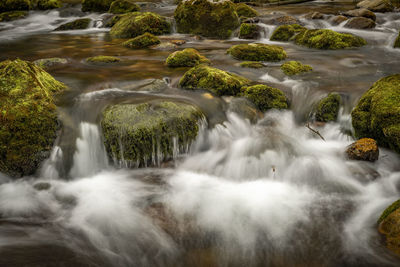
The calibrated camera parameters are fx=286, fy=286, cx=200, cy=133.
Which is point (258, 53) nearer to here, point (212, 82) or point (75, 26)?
point (212, 82)

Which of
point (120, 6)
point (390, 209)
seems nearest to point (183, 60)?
point (390, 209)

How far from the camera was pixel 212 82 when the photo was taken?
6230 mm

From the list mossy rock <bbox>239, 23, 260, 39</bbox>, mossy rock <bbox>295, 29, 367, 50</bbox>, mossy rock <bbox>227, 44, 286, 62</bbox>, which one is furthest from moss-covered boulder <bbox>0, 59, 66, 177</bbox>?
mossy rock <bbox>239, 23, 260, 39</bbox>

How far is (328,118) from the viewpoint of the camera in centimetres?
573

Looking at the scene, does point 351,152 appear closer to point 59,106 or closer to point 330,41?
point 59,106

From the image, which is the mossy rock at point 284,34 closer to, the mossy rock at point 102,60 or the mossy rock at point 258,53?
the mossy rock at point 258,53

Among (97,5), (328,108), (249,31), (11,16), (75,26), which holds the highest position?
(97,5)

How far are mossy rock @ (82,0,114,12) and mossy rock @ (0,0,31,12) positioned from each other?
18.6 ft

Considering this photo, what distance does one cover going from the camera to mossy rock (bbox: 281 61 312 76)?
24.8ft

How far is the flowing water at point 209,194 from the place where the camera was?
328cm

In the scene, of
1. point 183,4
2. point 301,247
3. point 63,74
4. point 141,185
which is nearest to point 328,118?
point 301,247

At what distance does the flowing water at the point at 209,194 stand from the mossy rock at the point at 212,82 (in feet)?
0.87

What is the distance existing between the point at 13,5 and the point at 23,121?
21.9 meters

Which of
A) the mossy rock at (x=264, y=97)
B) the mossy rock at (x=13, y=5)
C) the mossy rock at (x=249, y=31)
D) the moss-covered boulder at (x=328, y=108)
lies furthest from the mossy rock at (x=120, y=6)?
the moss-covered boulder at (x=328, y=108)
